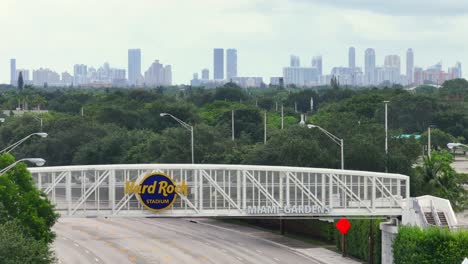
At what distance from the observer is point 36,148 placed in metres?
144

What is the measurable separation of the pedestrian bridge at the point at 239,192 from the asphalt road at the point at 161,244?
262 inches

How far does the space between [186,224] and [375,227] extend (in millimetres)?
33873

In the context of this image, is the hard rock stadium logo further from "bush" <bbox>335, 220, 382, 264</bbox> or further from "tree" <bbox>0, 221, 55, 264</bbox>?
"bush" <bbox>335, 220, 382, 264</bbox>

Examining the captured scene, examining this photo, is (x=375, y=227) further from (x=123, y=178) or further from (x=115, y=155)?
(x=115, y=155)

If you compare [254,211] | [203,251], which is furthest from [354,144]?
[254,211]

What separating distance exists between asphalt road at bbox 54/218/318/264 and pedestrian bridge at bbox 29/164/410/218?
666cm

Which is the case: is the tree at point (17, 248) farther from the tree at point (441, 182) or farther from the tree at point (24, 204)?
the tree at point (441, 182)

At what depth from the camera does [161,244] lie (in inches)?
3516

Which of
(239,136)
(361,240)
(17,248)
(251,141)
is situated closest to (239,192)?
(361,240)

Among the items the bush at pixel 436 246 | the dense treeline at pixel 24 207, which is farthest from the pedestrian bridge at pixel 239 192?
the bush at pixel 436 246

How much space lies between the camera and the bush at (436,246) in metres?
62.3

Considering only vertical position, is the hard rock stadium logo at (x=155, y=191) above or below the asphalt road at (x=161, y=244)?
above

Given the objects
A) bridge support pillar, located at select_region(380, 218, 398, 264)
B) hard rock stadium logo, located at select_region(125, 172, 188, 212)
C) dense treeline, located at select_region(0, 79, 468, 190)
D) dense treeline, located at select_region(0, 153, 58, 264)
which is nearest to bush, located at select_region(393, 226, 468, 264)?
bridge support pillar, located at select_region(380, 218, 398, 264)

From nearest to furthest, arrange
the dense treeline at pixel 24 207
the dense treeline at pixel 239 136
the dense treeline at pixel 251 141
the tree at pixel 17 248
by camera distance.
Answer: the tree at pixel 17 248, the dense treeline at pixel 24 207, the dense treeline at pixel 251 141, the dense treeline at pixel 239 136
